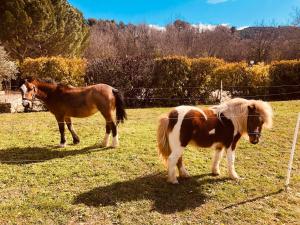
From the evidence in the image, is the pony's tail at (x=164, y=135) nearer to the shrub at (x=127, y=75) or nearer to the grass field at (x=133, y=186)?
the grass field at (x=133, y=186)

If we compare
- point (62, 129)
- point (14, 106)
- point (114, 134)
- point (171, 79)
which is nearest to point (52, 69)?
point (14, 106)

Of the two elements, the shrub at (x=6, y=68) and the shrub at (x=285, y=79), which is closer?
the shrub at (x=6, y=68)

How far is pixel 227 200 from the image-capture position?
5.86m

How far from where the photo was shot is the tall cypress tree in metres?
25.1

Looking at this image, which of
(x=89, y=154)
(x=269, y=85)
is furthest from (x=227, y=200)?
(x=269, y=85)

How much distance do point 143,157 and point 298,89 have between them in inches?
530

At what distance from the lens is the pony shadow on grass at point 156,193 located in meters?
5.66

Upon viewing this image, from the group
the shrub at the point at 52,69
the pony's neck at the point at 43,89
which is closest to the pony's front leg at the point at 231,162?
the pony's neck at the point at 43,89

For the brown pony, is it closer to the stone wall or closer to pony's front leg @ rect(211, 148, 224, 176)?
pony's front leg @ rect(211, 148, 224, 176)

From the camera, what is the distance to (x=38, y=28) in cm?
2655

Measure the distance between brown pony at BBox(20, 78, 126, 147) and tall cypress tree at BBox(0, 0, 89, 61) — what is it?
18981 millimetres

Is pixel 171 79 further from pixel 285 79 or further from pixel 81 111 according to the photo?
pixel 81 111

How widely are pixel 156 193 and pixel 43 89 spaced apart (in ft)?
13.5

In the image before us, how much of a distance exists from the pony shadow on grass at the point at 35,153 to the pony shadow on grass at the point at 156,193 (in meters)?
2.07
